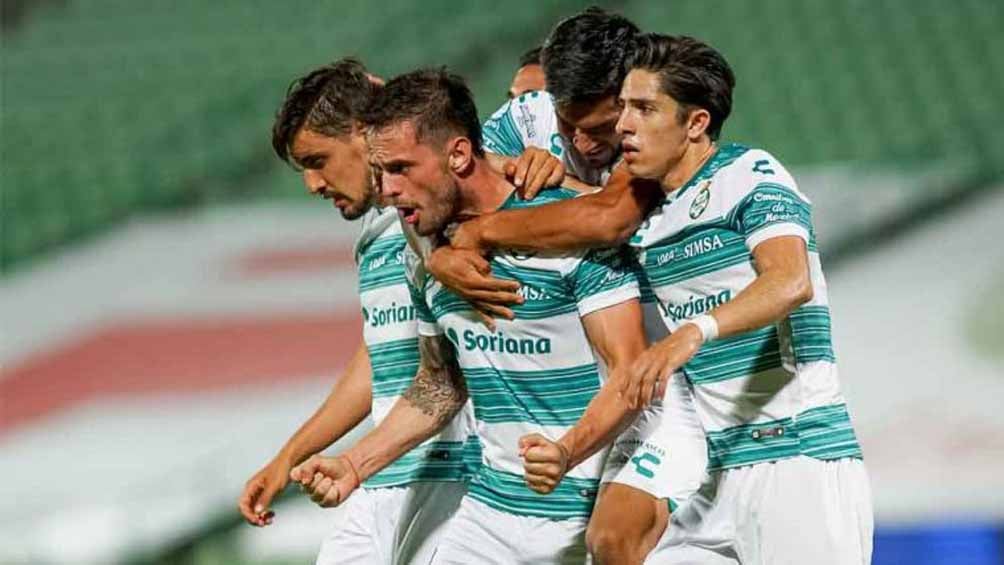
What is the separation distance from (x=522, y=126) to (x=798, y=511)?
1.52 metres

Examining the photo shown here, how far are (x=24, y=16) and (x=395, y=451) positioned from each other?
14208 mm

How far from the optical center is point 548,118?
5.24 m

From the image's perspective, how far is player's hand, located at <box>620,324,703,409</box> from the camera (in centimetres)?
382

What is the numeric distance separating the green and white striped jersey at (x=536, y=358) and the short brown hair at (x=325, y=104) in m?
0.62

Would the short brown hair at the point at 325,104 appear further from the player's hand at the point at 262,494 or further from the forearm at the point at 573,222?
the player's hand at the point at 262,494

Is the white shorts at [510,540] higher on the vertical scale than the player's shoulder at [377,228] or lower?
lower

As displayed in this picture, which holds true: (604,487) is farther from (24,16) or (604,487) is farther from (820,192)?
(24,16)

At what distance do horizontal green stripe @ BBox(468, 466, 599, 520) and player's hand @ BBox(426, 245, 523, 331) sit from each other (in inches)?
18.2

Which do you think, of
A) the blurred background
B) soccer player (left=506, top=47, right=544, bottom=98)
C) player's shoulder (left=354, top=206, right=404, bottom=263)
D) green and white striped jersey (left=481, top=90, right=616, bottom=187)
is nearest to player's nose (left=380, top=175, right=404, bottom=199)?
green and white striped jersey (left=481, top=90, right=616, bottom=187)

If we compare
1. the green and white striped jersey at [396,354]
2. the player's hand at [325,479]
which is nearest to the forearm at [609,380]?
the player's hand at [325,479]

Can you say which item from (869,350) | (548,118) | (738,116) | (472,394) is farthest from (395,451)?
(738,116)

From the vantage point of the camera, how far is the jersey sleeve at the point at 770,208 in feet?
13.7

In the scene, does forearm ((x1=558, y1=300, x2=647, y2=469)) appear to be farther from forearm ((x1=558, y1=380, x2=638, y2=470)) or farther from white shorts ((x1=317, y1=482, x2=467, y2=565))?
white shorts ((x1=317, y1=482, x2=467, y2=565))

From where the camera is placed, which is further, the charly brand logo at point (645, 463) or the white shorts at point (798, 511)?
the charly brand logo at point (645, 463)
